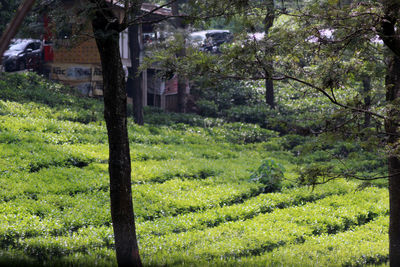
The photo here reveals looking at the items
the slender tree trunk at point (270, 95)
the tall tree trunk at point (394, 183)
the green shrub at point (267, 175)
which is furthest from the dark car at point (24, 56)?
the tall tree trunk at point (394, 183)

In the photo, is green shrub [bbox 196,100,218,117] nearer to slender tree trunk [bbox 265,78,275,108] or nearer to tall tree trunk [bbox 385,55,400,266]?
slender tree trunk [bbox 265,78,275,108]

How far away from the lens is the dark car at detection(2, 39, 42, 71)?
25.6 meters

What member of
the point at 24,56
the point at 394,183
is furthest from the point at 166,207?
the point at 24,56

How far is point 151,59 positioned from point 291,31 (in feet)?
7.71

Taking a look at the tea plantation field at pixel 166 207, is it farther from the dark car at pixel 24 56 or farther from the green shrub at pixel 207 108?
the green shrub at pixel 207 108

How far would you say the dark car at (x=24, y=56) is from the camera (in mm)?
25562

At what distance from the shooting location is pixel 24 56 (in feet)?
84.8

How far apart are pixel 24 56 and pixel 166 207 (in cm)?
1820

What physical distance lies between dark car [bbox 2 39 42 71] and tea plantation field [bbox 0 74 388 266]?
722 cm

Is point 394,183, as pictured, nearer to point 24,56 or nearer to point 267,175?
point 267,175

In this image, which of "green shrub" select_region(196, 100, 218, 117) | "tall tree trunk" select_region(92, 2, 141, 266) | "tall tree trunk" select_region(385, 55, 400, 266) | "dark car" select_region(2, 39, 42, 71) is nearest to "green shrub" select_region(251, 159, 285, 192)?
"tall tree trunk" select_region(385, 55, 400, 266)

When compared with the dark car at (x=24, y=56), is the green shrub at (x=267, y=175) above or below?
below

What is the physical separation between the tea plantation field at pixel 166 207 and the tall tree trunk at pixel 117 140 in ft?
3.69

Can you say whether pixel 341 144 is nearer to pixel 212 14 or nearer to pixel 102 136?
pixel 102 136
